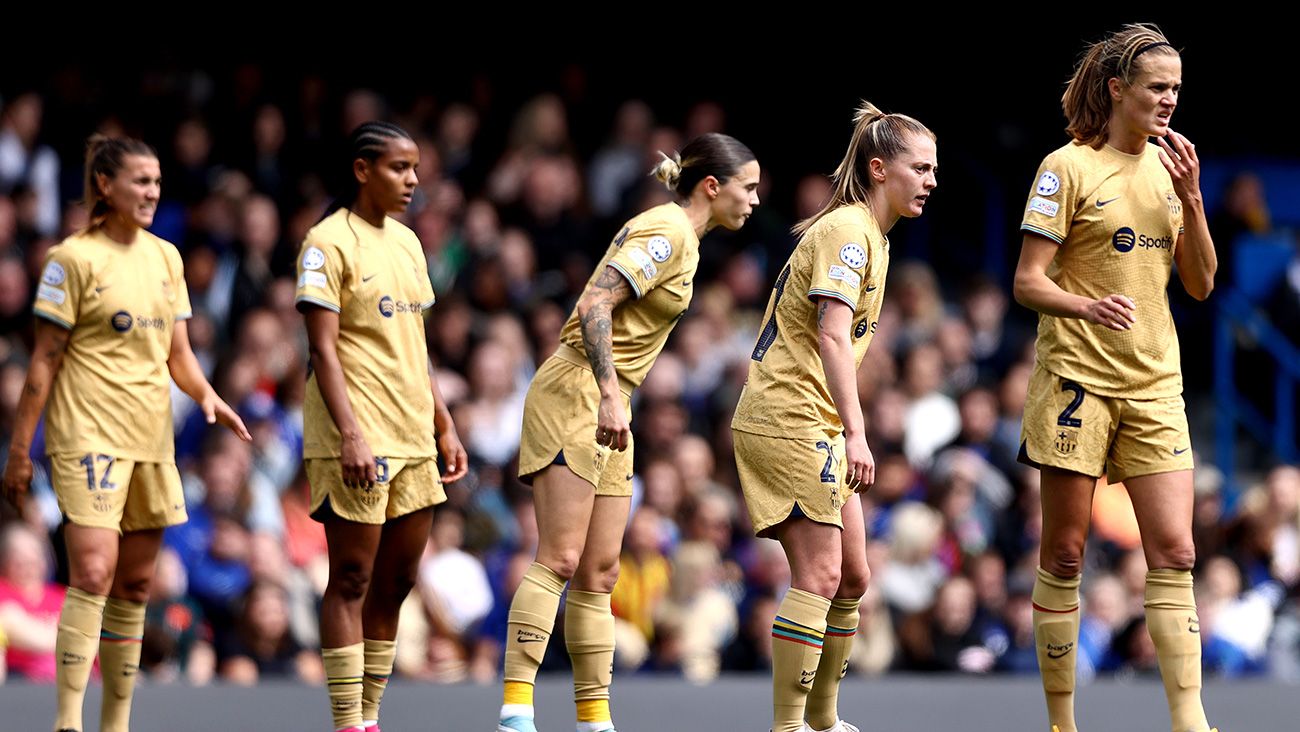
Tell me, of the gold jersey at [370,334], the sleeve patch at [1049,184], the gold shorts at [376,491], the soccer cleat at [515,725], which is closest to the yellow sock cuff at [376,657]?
the gold shorts at [376,491]

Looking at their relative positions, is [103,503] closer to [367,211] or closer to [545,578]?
[367,211]

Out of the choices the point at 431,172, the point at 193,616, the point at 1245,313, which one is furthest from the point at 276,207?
the point at 1245,313

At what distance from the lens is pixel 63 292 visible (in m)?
6.69

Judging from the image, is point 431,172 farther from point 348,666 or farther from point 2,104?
point 348,666

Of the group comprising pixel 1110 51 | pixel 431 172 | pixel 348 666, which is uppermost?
pixel 431 172

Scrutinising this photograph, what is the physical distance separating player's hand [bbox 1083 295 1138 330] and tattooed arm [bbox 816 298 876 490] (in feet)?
2.53

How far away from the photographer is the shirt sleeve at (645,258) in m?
6.41

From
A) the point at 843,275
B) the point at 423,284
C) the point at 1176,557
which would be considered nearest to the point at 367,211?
the point at 423,284

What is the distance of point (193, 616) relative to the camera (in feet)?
31.2

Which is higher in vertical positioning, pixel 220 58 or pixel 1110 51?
pixel 220 58

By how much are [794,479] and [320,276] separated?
1726mm

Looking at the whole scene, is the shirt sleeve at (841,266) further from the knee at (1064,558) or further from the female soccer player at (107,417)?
the female soccer player at (107,417)

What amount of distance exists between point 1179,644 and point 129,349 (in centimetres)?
373

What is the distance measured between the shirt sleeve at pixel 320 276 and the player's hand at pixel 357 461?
0.46 m
